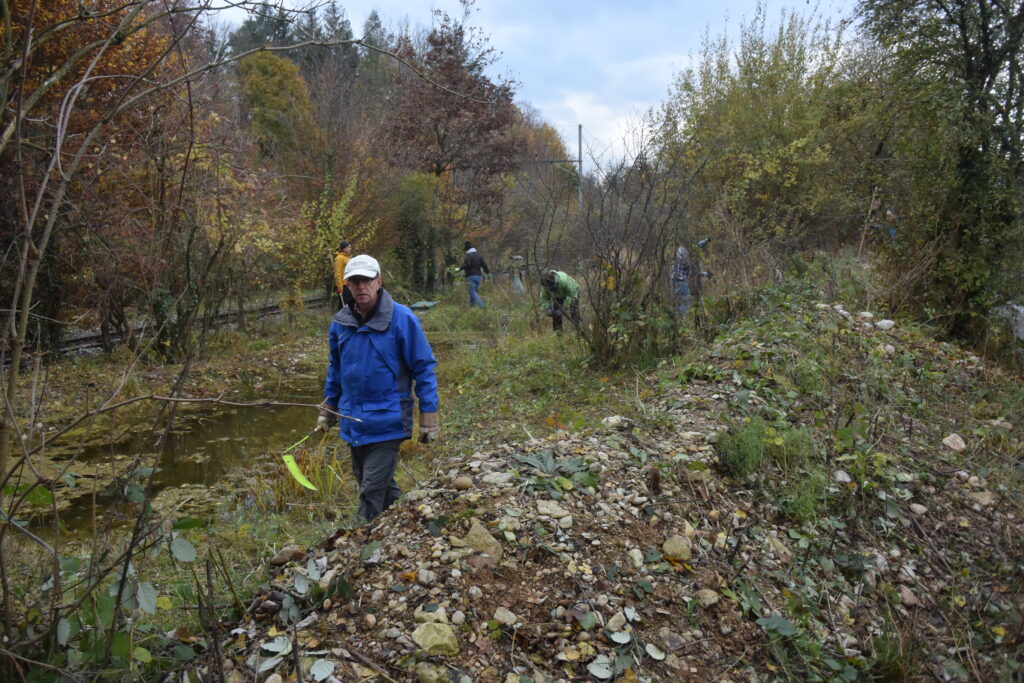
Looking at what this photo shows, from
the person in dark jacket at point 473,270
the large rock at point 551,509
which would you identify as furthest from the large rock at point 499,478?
the person in dark jacket at point 473,270

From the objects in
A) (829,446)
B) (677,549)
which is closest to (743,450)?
(829,446)

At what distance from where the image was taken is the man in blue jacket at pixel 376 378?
387cm

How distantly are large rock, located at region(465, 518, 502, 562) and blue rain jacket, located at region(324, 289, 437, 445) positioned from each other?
3.08ft

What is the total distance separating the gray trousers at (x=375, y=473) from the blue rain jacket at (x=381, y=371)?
0.08m

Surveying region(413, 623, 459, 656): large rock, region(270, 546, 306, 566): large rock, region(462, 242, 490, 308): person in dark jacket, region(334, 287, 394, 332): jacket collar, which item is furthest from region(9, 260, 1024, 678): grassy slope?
region(462, 242, 490, 308): person in dark jacket

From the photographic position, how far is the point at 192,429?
24.5 feet

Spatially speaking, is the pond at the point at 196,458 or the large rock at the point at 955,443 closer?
the large rock at the point at 955,443

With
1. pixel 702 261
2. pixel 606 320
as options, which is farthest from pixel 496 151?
pixel 606 320

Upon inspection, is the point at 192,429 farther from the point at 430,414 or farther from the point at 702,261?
the point at 702,261

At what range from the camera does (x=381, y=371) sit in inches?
153

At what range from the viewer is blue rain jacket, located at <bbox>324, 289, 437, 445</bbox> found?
12.7ft

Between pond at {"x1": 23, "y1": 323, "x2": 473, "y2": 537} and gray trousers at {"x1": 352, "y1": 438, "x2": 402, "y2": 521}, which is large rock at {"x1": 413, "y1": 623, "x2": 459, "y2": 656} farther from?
Result: pond at {"x1": 23, "y1": 323, "x2": 473, "y2": 537}

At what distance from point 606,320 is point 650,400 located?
1.68 meters

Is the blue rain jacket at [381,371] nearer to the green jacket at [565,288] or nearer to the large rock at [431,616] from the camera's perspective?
the large rock at [431,616]
